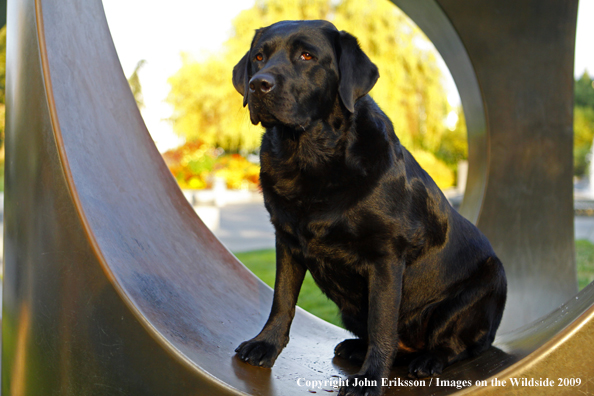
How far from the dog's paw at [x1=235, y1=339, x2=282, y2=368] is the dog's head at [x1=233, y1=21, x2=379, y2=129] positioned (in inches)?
41.0

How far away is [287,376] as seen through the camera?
2.23m

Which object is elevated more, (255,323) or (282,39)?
(282,39)

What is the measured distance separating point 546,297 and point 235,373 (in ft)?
10.7

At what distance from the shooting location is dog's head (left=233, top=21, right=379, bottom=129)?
2.30 m

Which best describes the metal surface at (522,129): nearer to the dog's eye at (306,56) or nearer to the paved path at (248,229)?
the dog's eye at (306,56)

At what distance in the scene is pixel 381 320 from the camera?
2.19 m

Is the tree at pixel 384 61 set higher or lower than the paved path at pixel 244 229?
higher

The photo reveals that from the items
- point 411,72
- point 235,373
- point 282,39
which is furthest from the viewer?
point 411,72

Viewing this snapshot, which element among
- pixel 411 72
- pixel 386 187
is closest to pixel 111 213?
pixel 386 187

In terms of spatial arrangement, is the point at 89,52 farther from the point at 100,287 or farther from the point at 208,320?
the point at 208,320

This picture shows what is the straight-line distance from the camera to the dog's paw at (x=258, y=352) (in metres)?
2.28

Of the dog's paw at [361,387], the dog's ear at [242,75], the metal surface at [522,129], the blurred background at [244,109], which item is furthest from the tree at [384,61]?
the dog's paw at [361,387]

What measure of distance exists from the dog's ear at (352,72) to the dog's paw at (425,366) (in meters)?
1.23

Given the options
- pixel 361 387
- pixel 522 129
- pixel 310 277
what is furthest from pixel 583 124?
pixel 361 387
